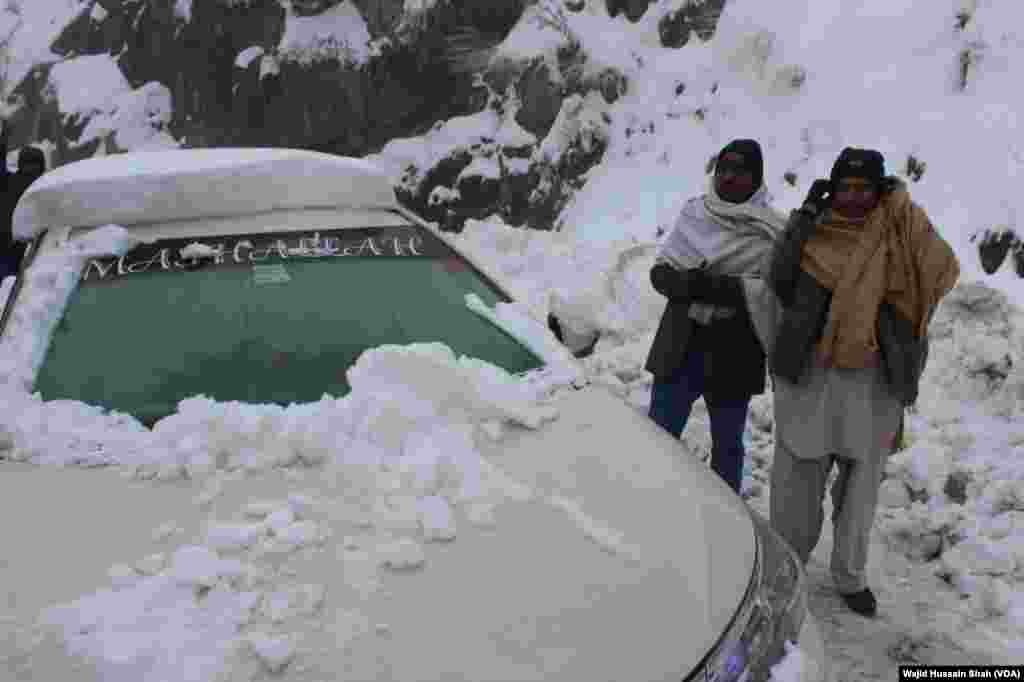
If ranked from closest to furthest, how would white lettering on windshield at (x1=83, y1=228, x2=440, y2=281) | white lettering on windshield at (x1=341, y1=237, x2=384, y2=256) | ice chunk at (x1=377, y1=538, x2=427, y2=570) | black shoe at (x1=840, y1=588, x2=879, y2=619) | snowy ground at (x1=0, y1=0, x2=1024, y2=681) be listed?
1. snowy ground at (x1=0, y1=0, x2=1024, y2=681)
2. ice chunk at (x1=377, y1=538, x2=427, y2=570)
3. white lettering on windshield at (x1=83, y1=228, x2=440, y2=281)
4. white lettering on windshield at (x1=341, y1=237, x2=384, y2=256)
5. black shoe at (x1=840, y1=588, x2=879, y2=619)

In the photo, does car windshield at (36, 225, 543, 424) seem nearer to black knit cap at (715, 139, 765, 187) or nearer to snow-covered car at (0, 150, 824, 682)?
snow-covered car at (0, 150, 824, 682)

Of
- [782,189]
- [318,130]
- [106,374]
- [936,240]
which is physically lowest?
[318,130]

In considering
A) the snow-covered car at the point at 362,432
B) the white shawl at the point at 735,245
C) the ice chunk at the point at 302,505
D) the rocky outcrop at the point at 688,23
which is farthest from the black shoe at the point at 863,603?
the rocky outcrop at the point at 688,23

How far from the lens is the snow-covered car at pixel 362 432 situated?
5.03 ft

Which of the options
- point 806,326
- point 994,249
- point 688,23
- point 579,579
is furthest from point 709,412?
point 688,23

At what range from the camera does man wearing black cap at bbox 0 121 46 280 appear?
5.54 meters

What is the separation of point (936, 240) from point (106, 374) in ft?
8.65

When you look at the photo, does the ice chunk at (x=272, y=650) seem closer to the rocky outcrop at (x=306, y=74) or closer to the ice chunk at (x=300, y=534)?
the ice chunk at (x=300, y=534)

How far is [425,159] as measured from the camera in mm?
12148

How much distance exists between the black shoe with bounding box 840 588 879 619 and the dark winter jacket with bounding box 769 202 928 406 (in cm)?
75

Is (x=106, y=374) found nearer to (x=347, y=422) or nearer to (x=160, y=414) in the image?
(x=160, y=414)

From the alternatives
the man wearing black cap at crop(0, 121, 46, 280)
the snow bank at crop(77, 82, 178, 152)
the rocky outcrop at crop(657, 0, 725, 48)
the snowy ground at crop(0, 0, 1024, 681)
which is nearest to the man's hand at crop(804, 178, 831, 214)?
the snowy ground at crop(0, 0, 1024, 681)

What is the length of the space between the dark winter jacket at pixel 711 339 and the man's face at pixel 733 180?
358 millimetres

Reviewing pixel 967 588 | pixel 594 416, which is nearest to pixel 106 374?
pixel 594 416
